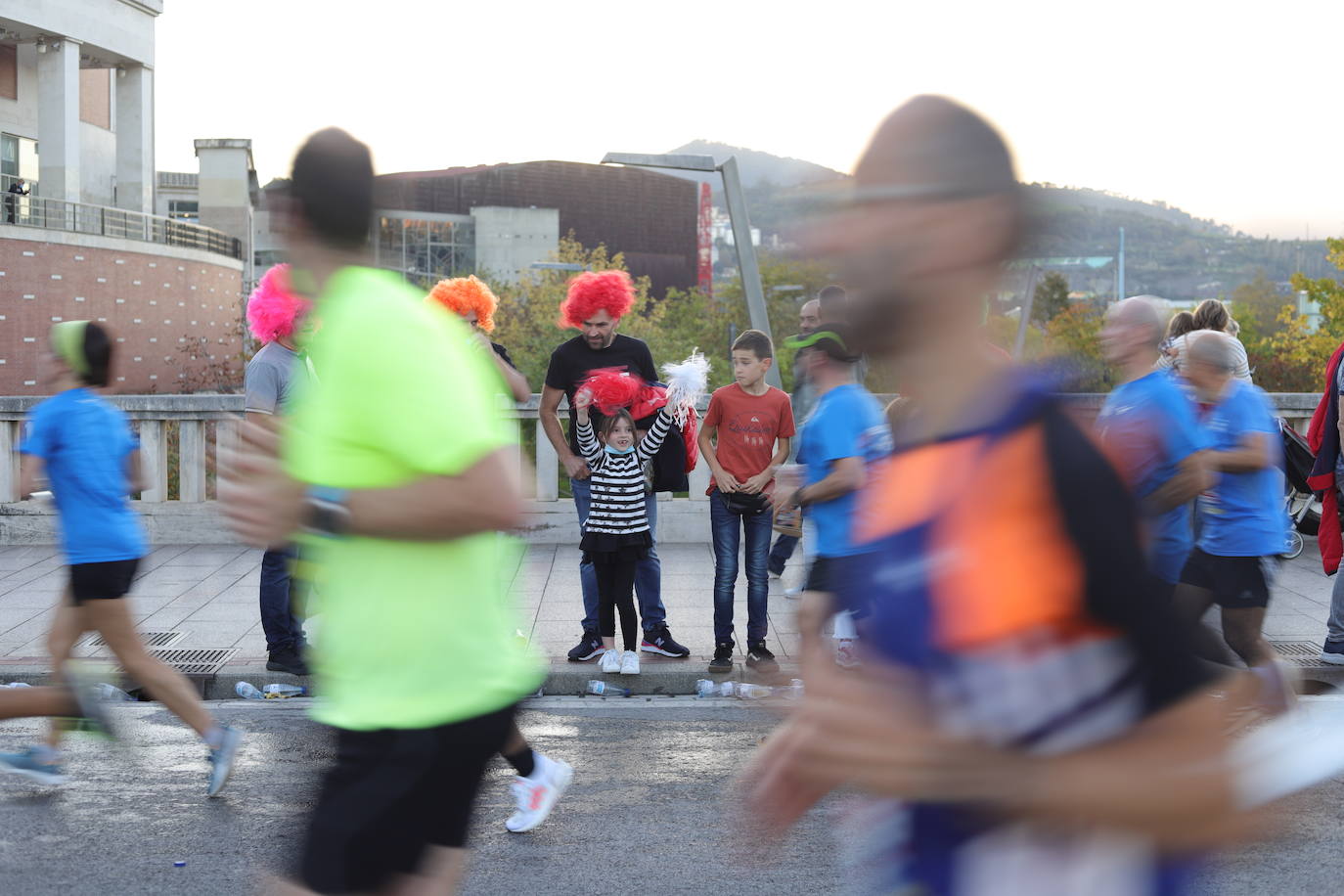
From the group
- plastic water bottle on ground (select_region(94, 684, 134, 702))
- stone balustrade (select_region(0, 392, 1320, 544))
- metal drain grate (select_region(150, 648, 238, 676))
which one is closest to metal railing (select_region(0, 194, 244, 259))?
stone balustrade (select_region(0, 392, 1320, 544))

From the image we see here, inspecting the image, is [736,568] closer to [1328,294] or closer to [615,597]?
[615,597]

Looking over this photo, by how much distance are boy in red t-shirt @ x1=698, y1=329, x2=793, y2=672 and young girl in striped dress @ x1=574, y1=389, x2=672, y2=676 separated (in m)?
0.39

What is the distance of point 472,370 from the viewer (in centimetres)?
220

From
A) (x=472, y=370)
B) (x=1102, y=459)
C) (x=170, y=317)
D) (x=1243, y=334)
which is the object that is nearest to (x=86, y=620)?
(x=472, y=370)

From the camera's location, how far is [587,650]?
24.5 feet

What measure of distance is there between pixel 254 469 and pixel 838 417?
347cm

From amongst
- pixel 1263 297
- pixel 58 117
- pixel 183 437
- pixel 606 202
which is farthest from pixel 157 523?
pixel 1263 297

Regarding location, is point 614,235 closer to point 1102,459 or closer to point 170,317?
point 170,317

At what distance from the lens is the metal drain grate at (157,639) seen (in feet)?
25.9

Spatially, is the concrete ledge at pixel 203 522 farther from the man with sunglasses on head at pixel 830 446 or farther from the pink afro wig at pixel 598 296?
the man with sunglasses on head at pixel 830 446

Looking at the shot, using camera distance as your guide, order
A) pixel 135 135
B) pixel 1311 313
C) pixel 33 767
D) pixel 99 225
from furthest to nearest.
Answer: pixel 135 135, pixel 99 225, pixel 1311 313, pixel 33 767

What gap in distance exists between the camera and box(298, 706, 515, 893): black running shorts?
2047 millimetres

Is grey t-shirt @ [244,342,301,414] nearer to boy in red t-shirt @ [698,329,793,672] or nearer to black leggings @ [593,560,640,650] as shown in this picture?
black leggings @ [593,560,640,650]

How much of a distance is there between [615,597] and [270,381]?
7.68ft
